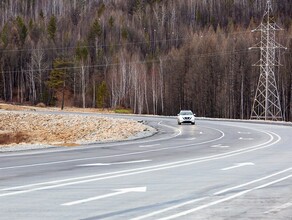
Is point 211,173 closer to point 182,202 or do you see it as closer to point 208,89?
point 182,202

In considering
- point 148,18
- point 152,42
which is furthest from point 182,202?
point 148,18

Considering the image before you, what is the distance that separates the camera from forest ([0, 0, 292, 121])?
10331cm

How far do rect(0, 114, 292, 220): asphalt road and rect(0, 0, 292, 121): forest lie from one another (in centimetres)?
7692

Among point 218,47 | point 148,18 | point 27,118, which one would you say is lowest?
point 27,118

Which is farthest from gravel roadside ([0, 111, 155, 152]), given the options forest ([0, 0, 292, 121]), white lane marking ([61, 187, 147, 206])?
forest ([0, 0, 292, 121])

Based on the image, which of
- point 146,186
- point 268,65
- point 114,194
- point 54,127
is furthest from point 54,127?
point 114,194

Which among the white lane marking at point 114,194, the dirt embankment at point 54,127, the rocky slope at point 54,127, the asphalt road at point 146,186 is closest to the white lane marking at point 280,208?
the asphalt road at point 146,186

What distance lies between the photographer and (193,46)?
385 feet

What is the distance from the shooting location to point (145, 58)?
464 ft

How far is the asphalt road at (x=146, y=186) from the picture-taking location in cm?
1019

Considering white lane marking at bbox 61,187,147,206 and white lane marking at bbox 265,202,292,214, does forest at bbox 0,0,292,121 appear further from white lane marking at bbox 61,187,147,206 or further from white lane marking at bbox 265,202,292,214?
white lane marking at bbox 265,202,292,214

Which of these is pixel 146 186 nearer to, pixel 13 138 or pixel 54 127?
pixel 13 138

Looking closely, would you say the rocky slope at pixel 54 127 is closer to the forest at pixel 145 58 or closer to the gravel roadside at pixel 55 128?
the gravel roadside at pixel 55 128

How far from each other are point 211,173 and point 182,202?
5518 mm
